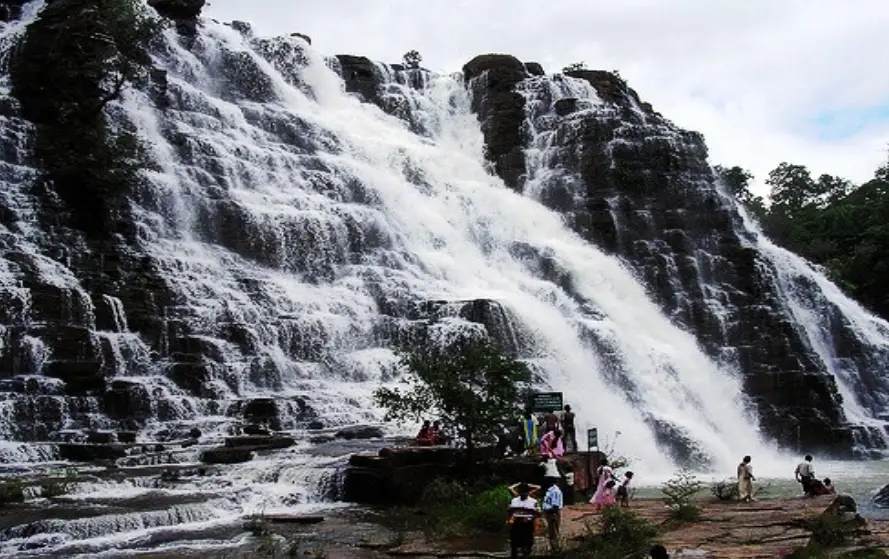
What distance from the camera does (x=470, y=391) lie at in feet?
70.4

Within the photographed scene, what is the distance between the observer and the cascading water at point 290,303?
23.7 m

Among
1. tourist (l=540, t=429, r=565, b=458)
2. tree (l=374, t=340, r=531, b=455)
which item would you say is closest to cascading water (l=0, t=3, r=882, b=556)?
tree (l=374, t=340, r=531, b=455)

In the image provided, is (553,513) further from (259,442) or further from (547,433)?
(259,442)

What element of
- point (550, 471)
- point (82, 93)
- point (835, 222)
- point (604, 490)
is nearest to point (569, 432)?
point (550, 471)

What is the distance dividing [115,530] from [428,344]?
18.6m

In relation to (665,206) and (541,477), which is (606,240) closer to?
(665,206)

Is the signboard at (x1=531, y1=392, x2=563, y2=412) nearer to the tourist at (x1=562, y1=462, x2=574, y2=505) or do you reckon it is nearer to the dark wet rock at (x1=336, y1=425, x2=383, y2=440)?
the tourist at (x1=562, y1=462, x2=574, y2=505)

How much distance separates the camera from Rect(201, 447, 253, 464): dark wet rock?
23.3m

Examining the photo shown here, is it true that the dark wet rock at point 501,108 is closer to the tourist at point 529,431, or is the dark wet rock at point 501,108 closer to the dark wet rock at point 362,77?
the dark wet rock at point 362,77

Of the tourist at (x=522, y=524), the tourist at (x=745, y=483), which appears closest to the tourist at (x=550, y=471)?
the tourist at (x=745, y=483)

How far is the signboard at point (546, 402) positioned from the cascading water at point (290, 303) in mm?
5209

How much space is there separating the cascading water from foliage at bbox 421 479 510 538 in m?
3.33

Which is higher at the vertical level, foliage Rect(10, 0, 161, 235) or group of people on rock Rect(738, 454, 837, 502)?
foliage Rect(10, 0, 161, 235)

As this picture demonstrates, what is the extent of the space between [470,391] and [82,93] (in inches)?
1050
